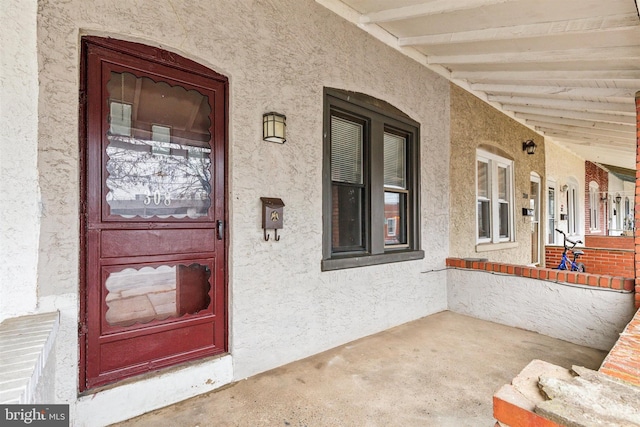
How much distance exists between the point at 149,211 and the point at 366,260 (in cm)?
208

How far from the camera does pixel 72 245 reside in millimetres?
→ 1856

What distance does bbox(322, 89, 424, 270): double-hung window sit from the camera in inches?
127

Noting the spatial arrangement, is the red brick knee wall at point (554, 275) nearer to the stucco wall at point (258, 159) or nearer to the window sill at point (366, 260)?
the window sill at point (366, 260)

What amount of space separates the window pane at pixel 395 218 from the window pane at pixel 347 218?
49 cm

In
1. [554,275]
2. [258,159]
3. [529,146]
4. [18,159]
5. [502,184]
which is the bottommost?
[554,275]

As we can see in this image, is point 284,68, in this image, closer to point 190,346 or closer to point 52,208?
point 52,208

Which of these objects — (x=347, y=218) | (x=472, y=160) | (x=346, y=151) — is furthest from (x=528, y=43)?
(x=347, y=218)

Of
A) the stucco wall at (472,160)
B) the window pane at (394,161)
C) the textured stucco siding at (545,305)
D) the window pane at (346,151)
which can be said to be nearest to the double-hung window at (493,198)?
the stucco wall at (472,160)

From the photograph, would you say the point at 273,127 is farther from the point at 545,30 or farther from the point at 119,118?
the point at 545,30

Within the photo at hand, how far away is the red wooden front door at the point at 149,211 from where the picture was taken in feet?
6.52

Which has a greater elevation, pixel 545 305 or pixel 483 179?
pixel 483 179

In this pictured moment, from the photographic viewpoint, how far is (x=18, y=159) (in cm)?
168

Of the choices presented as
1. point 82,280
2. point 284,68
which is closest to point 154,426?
point 82,280

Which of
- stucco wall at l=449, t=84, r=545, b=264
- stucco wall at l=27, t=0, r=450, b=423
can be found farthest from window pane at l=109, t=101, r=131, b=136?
stucco wall at l=449, t=84, r=545, b=264
